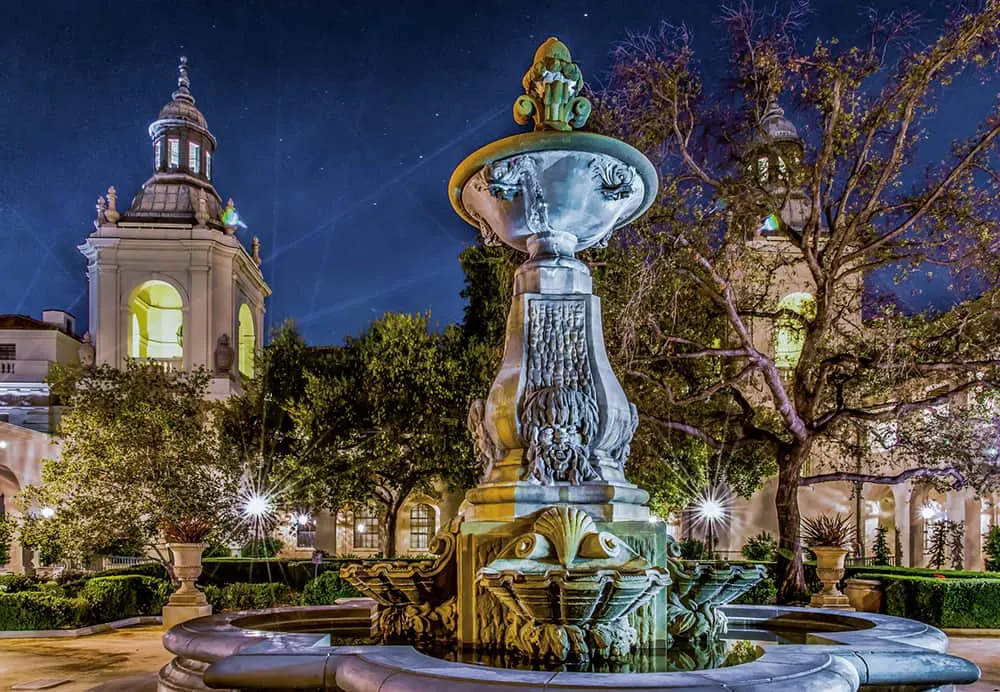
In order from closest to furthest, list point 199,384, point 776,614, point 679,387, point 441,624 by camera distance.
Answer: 1. point 441,624
2. point 776,614
3. point 679,387
4. point 199,384

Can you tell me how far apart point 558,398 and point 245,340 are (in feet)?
124

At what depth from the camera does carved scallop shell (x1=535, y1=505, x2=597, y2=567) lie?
608 centimetres

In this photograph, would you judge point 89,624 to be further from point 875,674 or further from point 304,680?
point 875,674

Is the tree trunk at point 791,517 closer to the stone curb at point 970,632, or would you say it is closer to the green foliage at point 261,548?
the stone curb at point 970,632

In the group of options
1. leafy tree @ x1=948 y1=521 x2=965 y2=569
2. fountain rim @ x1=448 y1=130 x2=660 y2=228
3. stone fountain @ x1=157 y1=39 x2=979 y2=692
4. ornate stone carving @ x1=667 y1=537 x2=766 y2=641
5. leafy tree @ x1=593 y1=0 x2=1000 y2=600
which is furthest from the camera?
leafy tree @ x1=948 y1=521 x2=965 y2=569

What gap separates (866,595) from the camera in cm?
1838

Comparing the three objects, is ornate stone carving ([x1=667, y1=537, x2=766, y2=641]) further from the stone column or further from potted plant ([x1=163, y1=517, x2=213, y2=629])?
the stone column

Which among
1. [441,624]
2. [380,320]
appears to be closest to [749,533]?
[380,320]

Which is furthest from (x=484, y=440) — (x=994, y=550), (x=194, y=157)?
(x=194, y=157)

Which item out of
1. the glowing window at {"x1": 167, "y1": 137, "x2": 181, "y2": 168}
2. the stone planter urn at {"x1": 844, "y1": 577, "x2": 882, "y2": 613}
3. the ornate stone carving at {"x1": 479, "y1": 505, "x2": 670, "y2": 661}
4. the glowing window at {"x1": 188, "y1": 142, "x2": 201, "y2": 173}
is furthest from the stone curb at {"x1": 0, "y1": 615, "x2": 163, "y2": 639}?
the glowing window at {"x1": 167, "y1": 137, "x2": 181, "y2": 168}

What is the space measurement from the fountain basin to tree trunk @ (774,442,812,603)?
9090mm

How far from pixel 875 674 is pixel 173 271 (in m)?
34.8

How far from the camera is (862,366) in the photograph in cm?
1702

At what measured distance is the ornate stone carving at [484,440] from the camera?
721 cm
